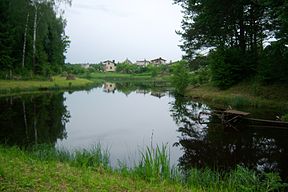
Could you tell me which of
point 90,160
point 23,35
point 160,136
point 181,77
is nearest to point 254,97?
point 160,136

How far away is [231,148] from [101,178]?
24.1ft

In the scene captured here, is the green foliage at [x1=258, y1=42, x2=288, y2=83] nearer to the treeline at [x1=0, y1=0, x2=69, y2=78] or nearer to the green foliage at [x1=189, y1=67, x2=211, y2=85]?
the green foliage at [x1=189, y1=67, x2=211, y2=85]

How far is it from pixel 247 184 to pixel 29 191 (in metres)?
5.11

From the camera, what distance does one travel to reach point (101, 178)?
7520mm

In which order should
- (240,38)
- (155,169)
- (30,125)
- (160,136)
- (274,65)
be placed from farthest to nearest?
(240,38)
(274,65)
(30,125)
(160,136)
(155,169)

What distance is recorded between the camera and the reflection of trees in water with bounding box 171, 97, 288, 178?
35.4ft

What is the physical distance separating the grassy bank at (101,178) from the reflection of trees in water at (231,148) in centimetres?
181

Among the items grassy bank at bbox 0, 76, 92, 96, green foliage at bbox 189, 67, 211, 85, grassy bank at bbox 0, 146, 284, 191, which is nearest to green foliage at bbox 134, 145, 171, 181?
grassy bank at bbox 0, 146, 284, 191

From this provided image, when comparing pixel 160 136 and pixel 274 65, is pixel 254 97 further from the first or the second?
pixel 160 136

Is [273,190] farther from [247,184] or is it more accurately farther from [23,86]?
[23,86]

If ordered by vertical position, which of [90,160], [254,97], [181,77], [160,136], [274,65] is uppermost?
[274,65]

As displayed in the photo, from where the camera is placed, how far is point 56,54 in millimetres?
61781

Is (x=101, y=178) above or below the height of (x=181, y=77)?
below

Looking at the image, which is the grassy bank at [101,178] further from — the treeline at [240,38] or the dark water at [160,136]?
the treeline at [240,38]
